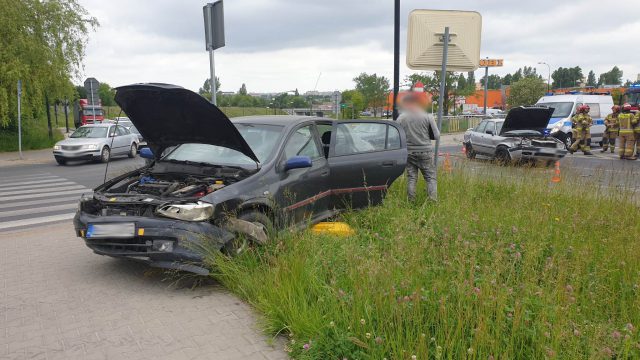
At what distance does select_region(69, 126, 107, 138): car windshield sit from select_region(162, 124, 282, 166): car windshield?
562 inches

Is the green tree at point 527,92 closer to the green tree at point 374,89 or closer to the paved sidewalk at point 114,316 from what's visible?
the green tree at point 374,89

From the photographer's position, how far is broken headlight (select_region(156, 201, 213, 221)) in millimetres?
4250

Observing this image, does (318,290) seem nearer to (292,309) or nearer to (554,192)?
(292,309)

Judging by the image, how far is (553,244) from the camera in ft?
14.9

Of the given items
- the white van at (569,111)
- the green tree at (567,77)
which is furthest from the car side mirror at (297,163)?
the green tree at (567,77)

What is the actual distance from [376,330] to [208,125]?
2838 millimetres

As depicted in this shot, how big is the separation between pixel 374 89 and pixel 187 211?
155ft

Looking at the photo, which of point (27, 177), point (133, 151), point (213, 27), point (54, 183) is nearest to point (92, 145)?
point (133, 151)

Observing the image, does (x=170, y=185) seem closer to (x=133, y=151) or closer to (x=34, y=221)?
(x=34, y=221)

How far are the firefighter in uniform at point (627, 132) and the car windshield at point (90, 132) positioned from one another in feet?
62.4

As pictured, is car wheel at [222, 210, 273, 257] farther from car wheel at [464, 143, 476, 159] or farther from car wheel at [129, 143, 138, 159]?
A: car wheel at [129, 143, 138, 159]

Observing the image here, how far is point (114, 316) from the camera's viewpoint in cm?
387

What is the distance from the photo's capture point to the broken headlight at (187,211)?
425 centimetres

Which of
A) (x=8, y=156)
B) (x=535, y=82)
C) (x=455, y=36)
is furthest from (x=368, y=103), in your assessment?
(x=455, y=36)
